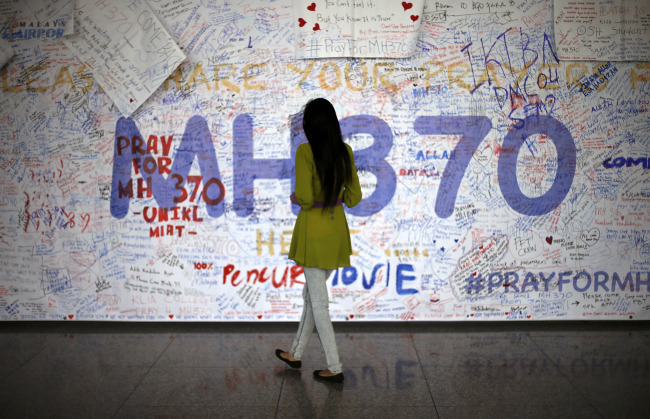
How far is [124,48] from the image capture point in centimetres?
393

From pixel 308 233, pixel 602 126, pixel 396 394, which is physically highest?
pixel 602 126

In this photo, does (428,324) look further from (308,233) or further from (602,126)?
(602,126)

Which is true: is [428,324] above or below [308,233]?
below

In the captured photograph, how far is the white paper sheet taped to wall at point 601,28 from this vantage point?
3.90 meters

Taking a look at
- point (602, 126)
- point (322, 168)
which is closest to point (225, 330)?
point (322, 168)

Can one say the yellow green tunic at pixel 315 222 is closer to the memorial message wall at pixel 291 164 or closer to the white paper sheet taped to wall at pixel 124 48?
the memorial message wall at pixel 291 164

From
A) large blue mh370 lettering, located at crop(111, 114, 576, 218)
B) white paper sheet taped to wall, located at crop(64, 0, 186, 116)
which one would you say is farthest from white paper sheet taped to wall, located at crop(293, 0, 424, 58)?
white paper sheet taped to wall, located at crop(64, 0, 186, 116)

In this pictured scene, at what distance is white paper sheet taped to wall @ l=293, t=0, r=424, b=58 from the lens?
12.6 feet

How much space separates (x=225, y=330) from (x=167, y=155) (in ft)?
4.19

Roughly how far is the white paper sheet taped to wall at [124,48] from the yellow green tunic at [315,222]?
150 centimetres

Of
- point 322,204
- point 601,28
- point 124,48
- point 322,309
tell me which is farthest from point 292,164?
point 601,28

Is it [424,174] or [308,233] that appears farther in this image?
[424,174]

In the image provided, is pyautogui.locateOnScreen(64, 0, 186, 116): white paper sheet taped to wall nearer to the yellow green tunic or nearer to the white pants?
the yellow green tunic

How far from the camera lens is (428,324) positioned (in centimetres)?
408
